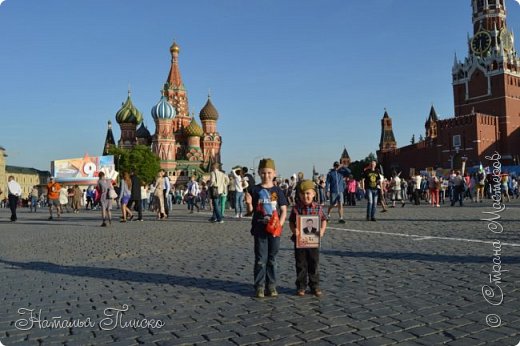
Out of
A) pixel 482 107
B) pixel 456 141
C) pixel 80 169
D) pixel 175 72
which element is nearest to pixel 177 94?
pixel 175 72

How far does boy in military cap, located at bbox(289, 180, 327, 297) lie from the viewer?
4.70m

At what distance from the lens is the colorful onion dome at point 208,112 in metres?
80.2

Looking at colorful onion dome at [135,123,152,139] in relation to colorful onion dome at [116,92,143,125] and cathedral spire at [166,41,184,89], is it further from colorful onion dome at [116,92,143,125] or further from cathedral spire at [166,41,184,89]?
cathedral spire at [166,41,184,89]

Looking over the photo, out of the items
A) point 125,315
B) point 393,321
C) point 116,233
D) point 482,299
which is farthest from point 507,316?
point 116,233

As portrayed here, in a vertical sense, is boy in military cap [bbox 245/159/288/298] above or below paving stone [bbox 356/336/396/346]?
above

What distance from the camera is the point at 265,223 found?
4.86 meters

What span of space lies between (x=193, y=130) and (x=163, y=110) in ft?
22.3

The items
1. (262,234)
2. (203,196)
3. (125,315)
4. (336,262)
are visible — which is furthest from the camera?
(203,196)

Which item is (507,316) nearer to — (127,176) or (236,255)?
(236,255)

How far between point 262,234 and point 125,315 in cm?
162

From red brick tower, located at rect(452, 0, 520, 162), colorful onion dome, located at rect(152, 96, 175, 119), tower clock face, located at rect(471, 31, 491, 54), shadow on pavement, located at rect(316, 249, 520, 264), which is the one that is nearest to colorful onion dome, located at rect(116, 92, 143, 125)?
colorful onion dome, located at rect(152, 96, 175, 119)

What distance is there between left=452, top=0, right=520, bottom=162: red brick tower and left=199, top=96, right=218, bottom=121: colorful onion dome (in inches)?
1669

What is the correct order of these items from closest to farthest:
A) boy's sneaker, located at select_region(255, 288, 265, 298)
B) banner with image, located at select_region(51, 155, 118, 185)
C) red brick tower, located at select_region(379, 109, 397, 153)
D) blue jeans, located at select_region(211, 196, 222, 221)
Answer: boy's sneaker, located at select_region(255, 288, 265, 298)
blue jeans, located at select_region(211, 196, 222, 221)
banner with image, located at select_region(51, 155, 118, 185)
red brick tower, located at select_region(379, 109, 397, 153)

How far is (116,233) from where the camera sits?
38.6ft
